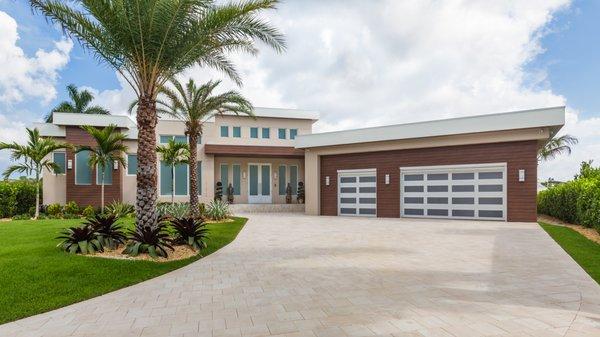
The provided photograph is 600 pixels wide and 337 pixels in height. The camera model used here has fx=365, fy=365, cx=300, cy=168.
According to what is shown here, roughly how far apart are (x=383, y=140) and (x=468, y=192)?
463 centimetres

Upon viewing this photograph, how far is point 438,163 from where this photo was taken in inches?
683

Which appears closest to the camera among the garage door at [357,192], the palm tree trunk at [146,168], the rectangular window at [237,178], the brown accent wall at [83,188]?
the palm tree trunk at [146,168]

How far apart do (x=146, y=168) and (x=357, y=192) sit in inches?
508

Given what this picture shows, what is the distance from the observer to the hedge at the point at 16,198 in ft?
60.9

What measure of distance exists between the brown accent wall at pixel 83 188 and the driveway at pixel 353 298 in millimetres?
14675

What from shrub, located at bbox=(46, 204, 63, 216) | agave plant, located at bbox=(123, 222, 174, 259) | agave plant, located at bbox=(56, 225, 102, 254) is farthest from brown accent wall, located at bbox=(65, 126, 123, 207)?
agave plant, located at bbox=(123, 222, 174, 259)

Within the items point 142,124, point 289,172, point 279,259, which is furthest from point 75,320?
point 289,172

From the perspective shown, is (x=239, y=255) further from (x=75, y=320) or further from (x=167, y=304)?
(x=75, y=320)

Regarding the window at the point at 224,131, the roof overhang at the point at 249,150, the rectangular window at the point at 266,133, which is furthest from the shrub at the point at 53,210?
the rectangular window at the point at 266,133

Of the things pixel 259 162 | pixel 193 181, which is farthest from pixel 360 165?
pixel 193 181

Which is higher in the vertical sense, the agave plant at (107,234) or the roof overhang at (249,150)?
the roof overhang at (249,150)

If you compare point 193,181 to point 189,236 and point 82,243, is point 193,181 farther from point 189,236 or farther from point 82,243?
point 82,243

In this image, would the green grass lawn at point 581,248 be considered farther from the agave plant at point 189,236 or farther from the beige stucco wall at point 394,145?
the agave plant at point 189,236

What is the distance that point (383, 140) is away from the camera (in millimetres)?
18391
